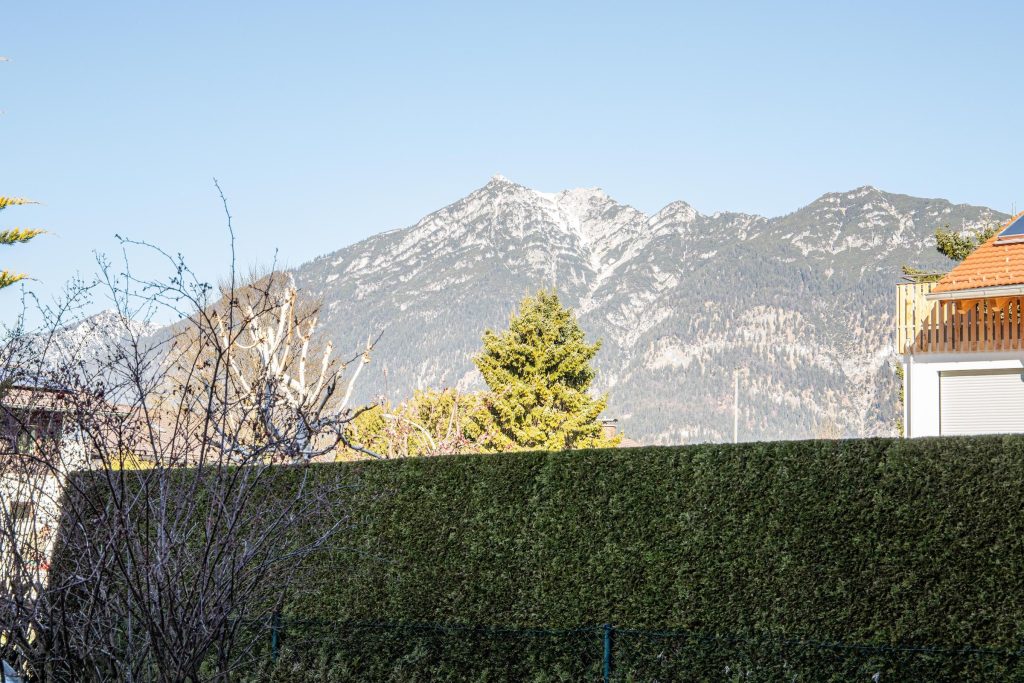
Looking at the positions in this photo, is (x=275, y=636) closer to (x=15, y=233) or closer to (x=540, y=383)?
(x=15, y=233)

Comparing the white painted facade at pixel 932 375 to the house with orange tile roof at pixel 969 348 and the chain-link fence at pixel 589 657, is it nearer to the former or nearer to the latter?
the house with orange tile roof at pixel 969 348

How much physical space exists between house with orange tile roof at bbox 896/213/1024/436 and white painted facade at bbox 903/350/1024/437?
0.05ft

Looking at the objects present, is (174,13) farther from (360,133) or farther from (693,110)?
(693,110)

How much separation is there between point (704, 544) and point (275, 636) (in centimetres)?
459

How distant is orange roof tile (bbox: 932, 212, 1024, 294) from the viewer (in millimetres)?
17562

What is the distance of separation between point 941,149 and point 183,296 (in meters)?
44.4

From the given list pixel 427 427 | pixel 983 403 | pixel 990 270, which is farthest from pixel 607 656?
pixel 427 427

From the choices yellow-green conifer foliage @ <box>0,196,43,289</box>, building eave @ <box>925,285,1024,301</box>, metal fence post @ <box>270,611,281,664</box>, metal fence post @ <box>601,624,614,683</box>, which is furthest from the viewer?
building eave @ <box>925,285,1024,301</box>

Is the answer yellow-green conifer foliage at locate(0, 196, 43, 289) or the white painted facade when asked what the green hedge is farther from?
the white painted facade

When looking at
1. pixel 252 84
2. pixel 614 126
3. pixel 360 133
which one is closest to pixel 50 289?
pixel 252 84

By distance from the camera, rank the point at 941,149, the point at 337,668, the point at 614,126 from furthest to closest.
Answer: the point at 614,126
the point at 941,149
the point at 337,668

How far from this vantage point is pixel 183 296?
6.31 meters

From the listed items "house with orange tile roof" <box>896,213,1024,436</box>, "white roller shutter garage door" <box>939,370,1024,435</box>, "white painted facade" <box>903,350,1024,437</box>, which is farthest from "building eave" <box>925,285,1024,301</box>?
"white roller shutter garage door" <box>939,370,1024,435</box>

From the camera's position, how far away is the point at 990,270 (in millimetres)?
17984
